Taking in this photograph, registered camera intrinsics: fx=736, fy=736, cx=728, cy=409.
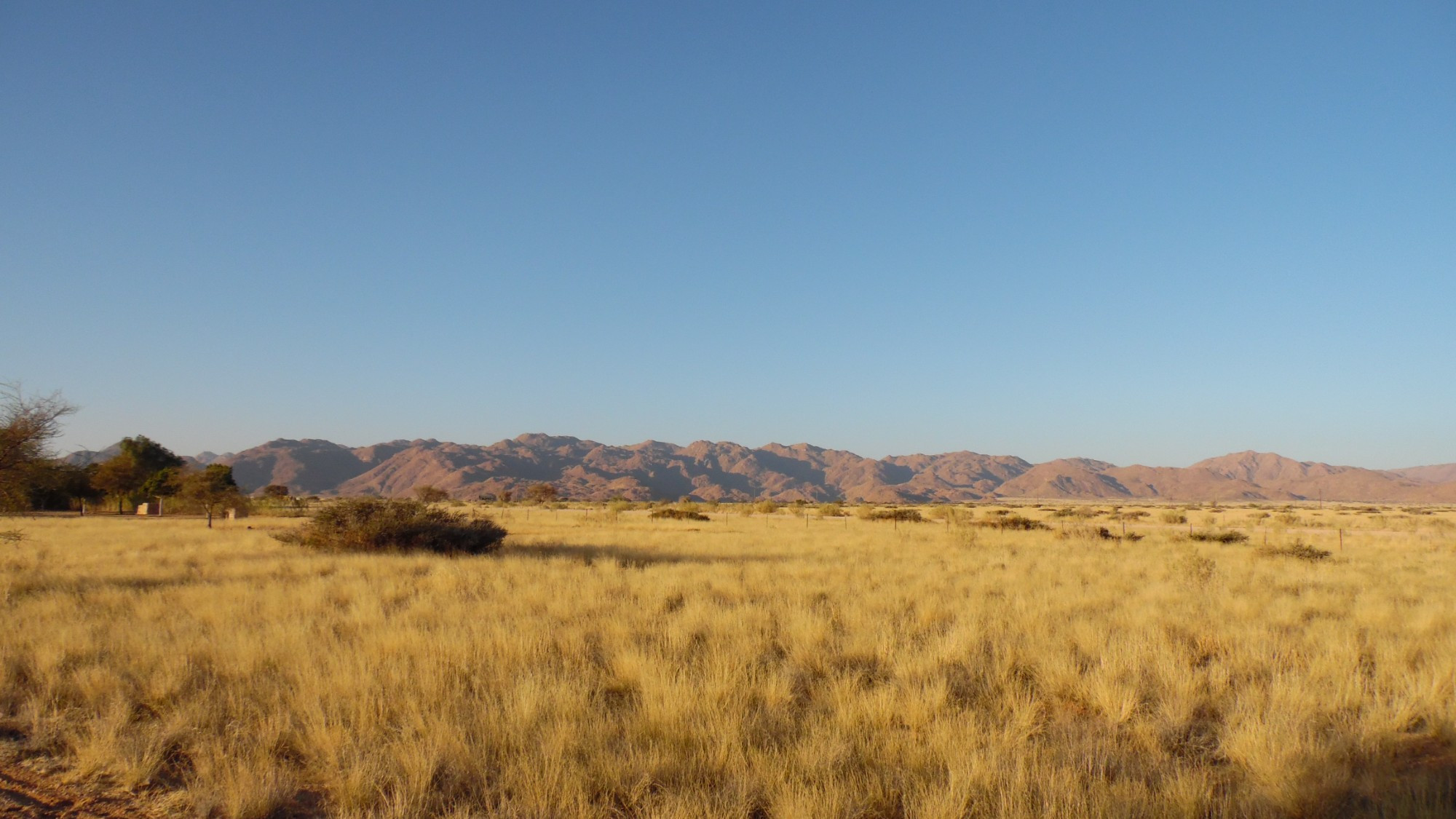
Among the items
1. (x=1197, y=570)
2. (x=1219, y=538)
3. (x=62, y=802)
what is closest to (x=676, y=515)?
(x=1219, y=538)

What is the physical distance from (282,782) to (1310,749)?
666 cm

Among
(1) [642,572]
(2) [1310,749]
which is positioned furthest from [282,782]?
(1) [642,572]

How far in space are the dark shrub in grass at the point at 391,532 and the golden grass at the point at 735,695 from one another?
17.3ft

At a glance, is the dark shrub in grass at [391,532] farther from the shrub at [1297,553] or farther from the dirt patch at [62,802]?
the shrub at [1297,553]

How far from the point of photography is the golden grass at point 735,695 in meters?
4.45

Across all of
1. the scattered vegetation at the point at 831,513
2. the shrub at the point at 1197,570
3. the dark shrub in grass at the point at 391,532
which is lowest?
the scattered vegetation at the point at 831,513

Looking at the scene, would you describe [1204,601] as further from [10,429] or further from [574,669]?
[10,429]

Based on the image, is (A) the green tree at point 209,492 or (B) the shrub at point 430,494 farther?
(B) the shrub at point 430,494

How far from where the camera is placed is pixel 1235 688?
22.5ft

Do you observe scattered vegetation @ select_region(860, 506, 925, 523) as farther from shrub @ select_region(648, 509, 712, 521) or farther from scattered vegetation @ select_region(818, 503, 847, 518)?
shrub @ select_region(648, 509, 712, 521)

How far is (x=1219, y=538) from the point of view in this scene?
26.8 metres

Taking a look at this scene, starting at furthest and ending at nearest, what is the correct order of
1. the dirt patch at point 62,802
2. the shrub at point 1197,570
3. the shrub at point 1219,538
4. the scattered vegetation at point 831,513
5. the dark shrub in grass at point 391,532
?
the scattered vegetation at point 831,513
the shrub at point 1219,538
the dark shrub in grass at point 391,532
the shrub at point 1197,570
the dirt patch at point 62,802

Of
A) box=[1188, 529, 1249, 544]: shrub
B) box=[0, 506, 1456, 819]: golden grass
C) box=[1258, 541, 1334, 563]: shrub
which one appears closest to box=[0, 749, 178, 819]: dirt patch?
box=[0, 506, 1456, 819]: golden grass

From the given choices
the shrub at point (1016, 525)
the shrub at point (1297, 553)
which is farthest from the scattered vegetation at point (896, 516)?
the shrub at point (1297, 553)
